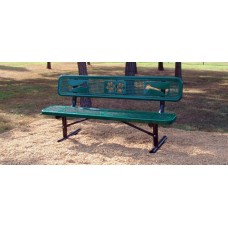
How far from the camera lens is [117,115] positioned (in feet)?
15.2

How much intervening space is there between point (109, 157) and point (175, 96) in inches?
52.3

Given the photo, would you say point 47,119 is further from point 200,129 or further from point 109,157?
point 200,129

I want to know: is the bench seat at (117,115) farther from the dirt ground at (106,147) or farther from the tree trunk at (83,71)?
the tree trunk at (83,71)

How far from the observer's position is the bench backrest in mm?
4641

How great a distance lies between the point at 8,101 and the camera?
8.82 metres

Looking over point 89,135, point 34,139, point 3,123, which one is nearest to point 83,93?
point 89,135

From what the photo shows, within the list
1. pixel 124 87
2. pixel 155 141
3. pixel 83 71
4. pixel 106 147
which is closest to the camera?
pixel 155 141

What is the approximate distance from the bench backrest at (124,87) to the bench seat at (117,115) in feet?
0.99

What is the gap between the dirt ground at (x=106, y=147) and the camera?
4.21 metres

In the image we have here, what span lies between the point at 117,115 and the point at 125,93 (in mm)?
562

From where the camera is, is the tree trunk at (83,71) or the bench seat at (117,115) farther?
the tree trunk at (83,71)

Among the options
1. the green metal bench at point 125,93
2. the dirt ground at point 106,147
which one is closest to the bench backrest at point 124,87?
the green metal bench at point 125,93

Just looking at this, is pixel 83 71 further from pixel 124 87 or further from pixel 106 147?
pixel 106 147

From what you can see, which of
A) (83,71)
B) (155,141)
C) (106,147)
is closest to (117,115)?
(106,147)
